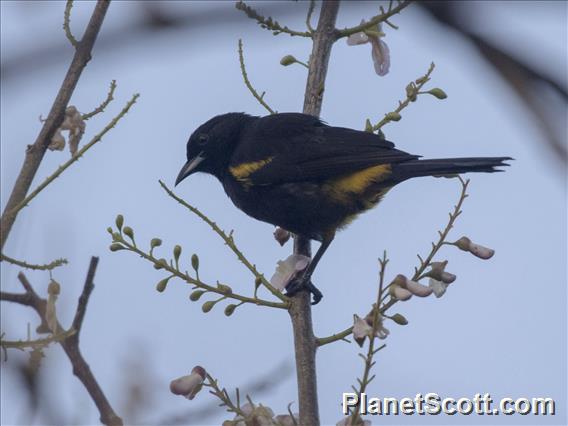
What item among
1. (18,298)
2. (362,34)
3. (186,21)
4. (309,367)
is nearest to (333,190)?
(362,34)

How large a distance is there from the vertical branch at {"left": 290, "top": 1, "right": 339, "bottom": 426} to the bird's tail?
0.76 meters

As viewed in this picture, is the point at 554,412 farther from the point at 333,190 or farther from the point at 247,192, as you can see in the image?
the point at 247,192

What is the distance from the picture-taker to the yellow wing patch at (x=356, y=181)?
5.15 meters

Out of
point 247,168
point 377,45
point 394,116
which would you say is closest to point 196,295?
point 394,116

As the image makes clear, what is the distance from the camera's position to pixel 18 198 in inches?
81.4

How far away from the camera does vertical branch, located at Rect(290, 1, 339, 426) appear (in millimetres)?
3127

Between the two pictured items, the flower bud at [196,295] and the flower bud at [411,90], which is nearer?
the flower bud at [196,295]

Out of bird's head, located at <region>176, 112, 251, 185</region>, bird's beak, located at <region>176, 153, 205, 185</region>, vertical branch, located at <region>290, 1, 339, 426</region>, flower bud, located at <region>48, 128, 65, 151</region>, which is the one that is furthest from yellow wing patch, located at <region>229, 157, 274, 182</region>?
flower bud, located at <region>48, 128, 65, 151</region>

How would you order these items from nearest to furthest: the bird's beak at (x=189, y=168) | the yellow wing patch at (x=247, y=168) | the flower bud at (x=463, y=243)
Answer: the flower bud at (x=463, y=243), the yellow wing patch at (x=247, y=168), the bird's beak at (x=189, y=168)

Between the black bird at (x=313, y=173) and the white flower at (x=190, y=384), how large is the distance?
6.17 ft

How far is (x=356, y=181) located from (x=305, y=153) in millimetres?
411

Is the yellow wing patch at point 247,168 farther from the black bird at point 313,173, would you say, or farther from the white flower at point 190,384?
→ the white flower at point 190,384

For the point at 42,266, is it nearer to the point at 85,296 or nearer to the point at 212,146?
the point at 85,296

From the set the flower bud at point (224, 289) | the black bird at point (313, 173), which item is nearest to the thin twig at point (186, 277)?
the flower bud at point (224, 289)
